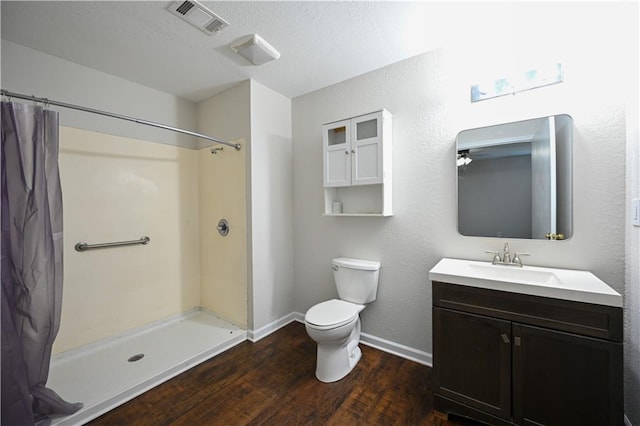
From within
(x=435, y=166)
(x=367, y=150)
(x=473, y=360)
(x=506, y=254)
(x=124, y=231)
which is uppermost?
(x=367, y=150)

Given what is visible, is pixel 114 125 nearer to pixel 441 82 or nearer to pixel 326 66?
pixel 326 66

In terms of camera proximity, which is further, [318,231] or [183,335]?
[318,231]

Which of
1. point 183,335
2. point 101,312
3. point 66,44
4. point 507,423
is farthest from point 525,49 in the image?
point 101,312

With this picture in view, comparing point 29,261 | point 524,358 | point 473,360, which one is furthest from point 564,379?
point 29,261

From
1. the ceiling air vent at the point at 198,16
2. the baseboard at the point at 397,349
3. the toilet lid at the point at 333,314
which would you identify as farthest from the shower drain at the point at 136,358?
the ceiling air vent at the point at 198,16

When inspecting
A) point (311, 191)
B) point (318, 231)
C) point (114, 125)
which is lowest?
point (318, 231)

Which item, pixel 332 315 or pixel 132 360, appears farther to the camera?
pixel 132 360

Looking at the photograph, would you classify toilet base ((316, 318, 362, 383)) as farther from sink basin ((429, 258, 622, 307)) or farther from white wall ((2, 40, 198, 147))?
white wall ((2, 40, 198, 147))

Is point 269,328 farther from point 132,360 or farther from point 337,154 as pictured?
point 337,154

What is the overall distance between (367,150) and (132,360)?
237 centimetres

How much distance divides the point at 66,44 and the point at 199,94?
97 centimetres

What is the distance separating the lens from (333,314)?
5.90 feet

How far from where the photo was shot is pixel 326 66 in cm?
209

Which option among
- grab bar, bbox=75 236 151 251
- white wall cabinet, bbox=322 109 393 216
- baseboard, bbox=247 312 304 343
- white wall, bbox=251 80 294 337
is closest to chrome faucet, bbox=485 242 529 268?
white wall cabinet, bbox=322 109 393 216
